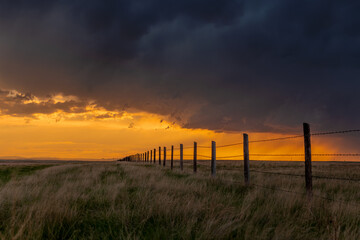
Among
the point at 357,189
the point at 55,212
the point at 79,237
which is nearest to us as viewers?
the point at 79,237

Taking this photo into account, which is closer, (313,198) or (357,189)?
(313,198)

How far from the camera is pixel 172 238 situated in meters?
3.19

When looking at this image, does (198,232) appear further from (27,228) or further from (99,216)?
(27,228)

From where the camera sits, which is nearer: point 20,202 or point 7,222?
point 7,222

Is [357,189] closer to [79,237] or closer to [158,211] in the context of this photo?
[158,211]

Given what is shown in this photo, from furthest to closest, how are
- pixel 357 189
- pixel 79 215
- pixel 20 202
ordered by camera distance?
pixel 357 189
pixel 20 202
pixel 79 215

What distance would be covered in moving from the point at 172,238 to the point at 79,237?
1.26m

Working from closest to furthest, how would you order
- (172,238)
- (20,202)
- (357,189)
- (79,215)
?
(172,238)
(79,215)
(20,202)
(357,189)

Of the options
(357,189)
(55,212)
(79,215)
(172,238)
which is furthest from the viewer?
(357,189)

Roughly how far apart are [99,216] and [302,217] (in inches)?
135

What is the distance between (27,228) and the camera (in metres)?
3.68

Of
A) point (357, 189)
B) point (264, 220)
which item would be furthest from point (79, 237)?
point (357, 189)

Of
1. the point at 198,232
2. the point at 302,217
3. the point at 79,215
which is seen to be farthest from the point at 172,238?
the point at 302,217

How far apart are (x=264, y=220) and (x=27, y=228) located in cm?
351
